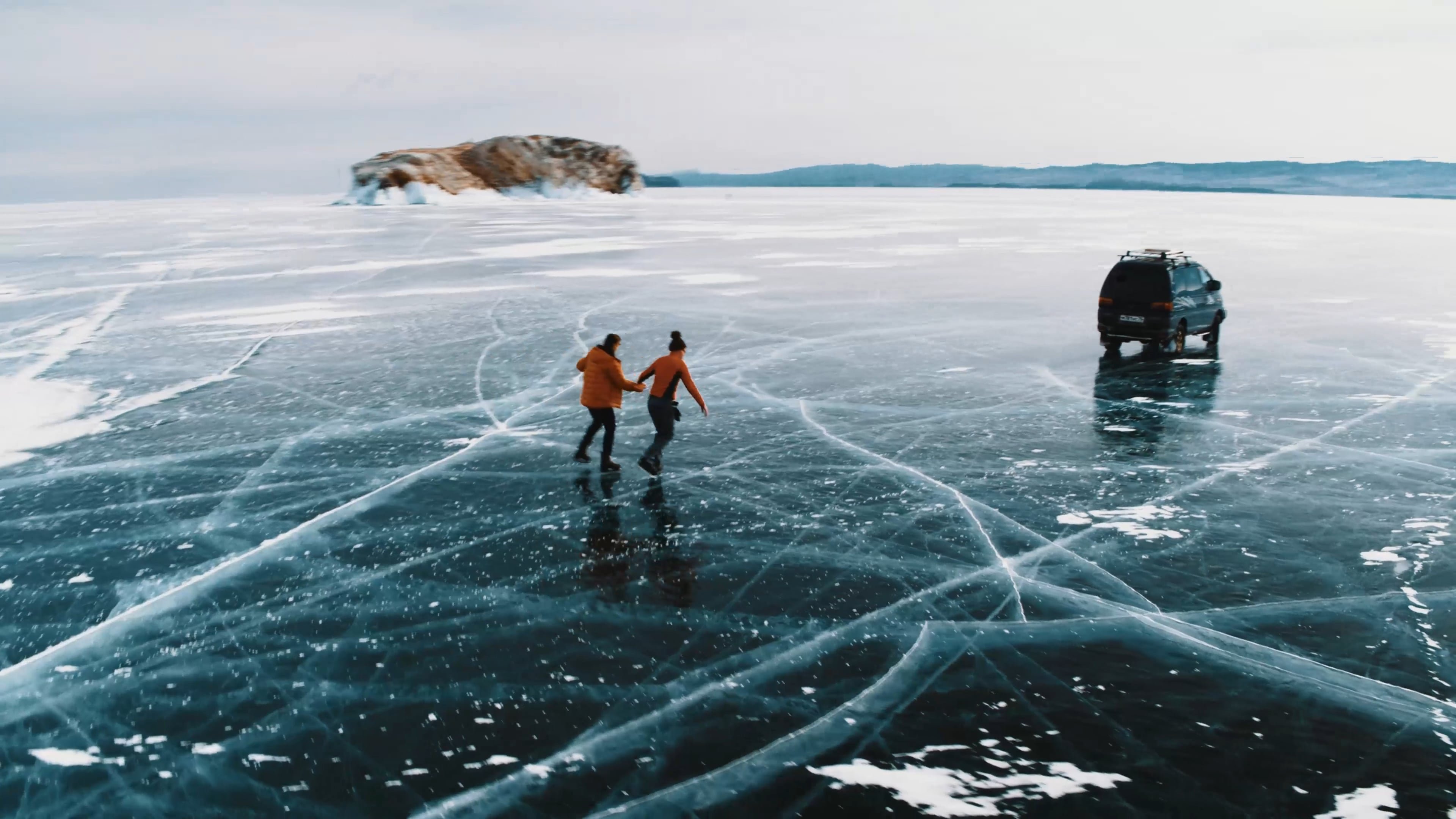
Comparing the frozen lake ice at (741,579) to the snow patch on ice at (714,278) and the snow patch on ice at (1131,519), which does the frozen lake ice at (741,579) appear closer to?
the snow patch on ice at (1131,519)

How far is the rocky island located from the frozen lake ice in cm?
11823

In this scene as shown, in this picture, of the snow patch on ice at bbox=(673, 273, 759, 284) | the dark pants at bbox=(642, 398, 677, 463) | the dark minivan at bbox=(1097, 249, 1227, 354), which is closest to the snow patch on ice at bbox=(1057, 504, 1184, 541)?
the dark pants at bbox=(642, 398, 677, 463)

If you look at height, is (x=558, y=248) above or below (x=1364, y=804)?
above

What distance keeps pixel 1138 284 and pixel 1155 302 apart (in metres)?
0.45

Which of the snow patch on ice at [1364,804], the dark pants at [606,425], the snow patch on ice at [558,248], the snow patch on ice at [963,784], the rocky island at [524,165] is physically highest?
the rocky island at [524,165]

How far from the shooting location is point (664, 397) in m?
10.3

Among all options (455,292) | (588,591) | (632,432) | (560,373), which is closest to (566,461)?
(632,432)

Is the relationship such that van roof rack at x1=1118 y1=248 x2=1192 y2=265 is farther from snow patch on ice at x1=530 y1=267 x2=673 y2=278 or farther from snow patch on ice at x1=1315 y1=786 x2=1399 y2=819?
snow patch on ice at x1=530 y1=267 x2=673 y2=278

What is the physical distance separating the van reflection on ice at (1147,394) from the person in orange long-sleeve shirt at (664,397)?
17.2 ft

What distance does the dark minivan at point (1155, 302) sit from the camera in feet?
55.0

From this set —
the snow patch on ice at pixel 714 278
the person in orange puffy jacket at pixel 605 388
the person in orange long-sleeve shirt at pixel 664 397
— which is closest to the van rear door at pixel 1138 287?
the person in orange long-sleeve shirt at pixel 664 397

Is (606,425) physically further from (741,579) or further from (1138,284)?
(1138,284)

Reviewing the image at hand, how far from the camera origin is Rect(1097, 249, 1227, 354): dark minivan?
16766 mm

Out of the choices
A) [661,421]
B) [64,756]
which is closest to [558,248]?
[661,421]
